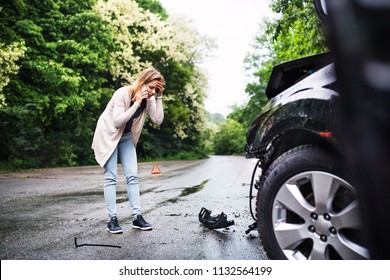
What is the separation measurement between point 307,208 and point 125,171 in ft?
6.51

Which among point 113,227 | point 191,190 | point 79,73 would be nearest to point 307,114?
point 113,227

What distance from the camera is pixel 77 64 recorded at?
10453mm

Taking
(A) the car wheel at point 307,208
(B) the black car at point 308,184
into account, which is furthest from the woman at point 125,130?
(A) the car wheel at point 307,208

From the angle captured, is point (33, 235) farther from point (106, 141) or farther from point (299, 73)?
point (299, 73)

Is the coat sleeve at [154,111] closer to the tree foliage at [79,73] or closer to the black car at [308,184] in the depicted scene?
the black car at [308,184]

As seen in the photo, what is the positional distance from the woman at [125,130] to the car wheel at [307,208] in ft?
5.08

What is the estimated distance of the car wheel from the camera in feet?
4.85

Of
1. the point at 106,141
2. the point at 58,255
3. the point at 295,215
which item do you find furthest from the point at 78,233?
the point at 295,215

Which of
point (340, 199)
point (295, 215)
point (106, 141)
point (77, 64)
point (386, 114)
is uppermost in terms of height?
point (77, 64)

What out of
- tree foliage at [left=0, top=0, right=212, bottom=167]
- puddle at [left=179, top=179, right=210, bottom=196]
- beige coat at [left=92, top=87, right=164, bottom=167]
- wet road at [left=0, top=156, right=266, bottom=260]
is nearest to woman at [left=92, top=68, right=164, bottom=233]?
beige coat at [left=92, top=87, right=164, bottom=167]

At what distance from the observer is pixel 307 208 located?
157 centimetres

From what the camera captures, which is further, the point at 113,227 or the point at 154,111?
the point at 154,111

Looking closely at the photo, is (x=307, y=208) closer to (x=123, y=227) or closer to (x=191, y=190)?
(x=123, y=227)

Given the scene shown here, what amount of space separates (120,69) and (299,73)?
11.6 m
